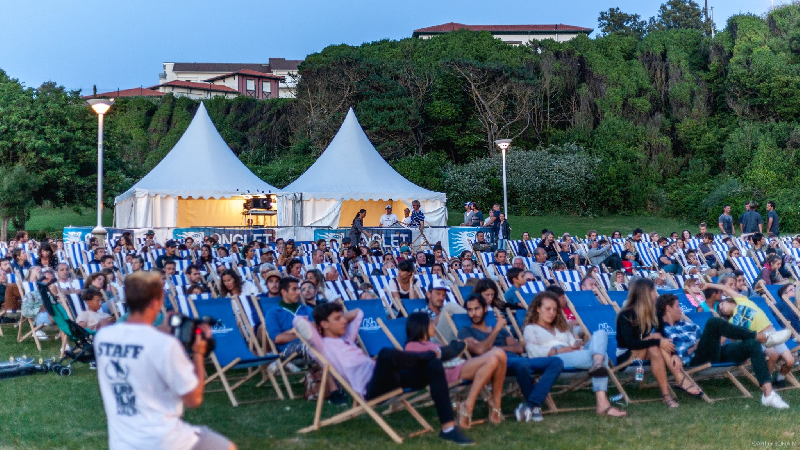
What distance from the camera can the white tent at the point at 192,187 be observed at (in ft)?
65.4

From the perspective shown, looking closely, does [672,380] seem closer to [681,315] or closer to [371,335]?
[681,315]

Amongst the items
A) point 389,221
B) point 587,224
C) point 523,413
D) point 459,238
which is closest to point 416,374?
point 523,413

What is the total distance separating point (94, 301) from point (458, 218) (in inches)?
962

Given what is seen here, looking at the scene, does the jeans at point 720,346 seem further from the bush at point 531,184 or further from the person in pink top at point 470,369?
the bush at point 531,184

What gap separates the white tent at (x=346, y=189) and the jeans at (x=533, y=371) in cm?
1464

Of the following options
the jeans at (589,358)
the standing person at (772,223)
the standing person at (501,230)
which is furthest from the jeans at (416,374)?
the standing person at (772,223)

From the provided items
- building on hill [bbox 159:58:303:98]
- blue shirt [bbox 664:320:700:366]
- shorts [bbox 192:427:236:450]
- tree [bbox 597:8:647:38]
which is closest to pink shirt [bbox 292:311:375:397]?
shorts [bbox 192:427:236:450]

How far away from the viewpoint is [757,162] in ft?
105

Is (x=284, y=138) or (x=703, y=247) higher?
(x=284, y=138)

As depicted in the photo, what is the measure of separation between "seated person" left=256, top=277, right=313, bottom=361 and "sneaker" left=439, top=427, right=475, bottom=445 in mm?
1552

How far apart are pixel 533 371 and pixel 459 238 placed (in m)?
10.7

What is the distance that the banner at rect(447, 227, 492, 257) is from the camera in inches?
639

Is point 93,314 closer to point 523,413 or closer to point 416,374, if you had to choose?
point 416,374

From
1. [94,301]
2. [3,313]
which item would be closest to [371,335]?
[94,301]
